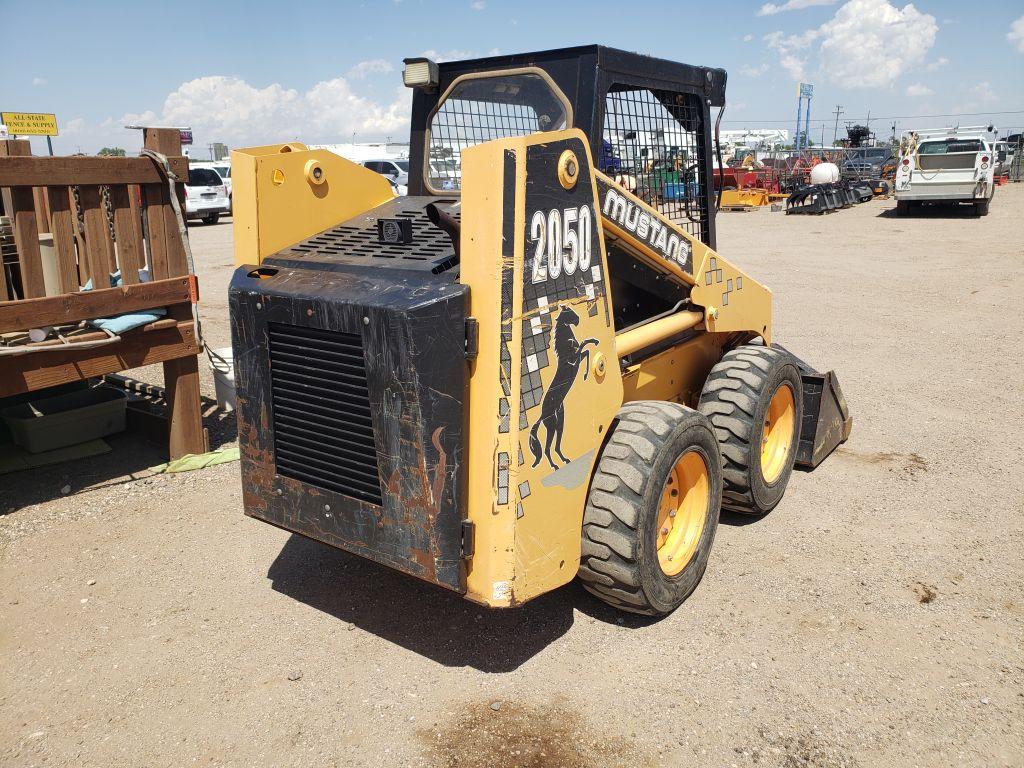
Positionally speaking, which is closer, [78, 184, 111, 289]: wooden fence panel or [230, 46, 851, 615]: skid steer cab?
[230, 46, 851, 615]: skid steer cab

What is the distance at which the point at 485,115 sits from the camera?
13.1 feet

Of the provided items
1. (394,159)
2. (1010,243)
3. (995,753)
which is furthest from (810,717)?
(394,159)

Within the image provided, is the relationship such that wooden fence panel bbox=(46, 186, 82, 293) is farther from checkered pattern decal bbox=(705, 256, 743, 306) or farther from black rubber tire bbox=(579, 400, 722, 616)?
checkered pattern decal bbox=(705, 256, 743, 306)

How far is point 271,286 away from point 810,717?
8.70ft

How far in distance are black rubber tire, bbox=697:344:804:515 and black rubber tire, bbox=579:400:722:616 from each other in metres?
0.79

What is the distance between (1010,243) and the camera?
15.5 m

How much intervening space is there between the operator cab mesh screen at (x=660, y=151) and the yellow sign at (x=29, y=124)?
78.9 ft

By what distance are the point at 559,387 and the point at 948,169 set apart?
2050cm

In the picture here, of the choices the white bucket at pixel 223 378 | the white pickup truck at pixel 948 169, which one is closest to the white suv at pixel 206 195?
the white bucket at pixel 223 378

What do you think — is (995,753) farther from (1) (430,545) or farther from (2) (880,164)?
(2) (880,164)

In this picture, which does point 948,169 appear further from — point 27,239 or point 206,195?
point 27,239

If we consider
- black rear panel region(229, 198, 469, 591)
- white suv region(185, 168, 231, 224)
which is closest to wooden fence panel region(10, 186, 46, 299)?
black rear panel region(229, 198, 469, 591)

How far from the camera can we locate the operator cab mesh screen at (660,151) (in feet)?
12.4

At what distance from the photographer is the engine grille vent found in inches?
120
